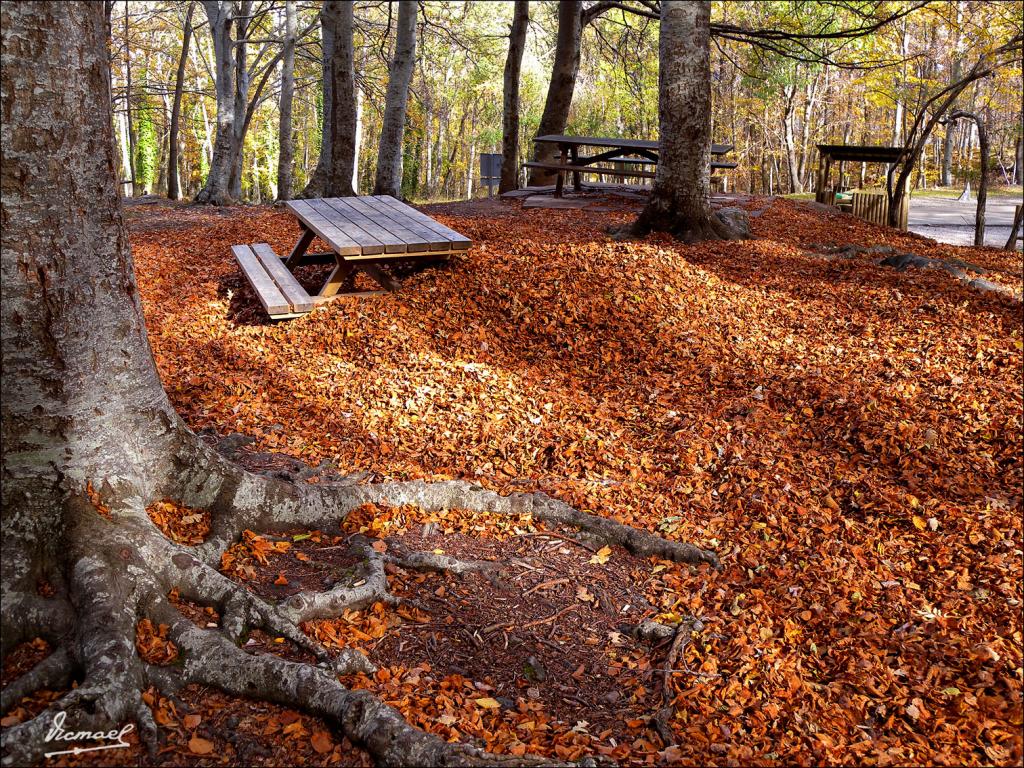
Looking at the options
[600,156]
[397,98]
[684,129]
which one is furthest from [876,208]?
[397,98]

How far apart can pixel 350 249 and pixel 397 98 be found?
760 centimetres

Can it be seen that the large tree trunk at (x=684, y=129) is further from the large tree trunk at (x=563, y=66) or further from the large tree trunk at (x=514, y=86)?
the large tree trunk at (x=514, y=86)

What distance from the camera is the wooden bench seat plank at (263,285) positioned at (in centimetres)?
620

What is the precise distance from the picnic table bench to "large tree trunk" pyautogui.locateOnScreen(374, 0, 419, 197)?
5.36 m

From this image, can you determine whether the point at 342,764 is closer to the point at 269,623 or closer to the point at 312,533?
the point at 269,623

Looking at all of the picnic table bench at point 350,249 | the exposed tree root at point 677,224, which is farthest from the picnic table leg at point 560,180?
the picnic table bench at point 350,249

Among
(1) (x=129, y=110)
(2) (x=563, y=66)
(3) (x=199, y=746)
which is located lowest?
(3) (x=199, y=746)

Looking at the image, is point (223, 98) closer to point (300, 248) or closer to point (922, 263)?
point (300, 248)

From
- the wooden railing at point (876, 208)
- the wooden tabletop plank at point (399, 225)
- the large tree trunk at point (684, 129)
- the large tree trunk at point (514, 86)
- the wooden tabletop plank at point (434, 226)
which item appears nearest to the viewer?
the wooden tabletop plank at point (399, 225)

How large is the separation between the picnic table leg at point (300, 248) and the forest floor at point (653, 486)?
0.68 m

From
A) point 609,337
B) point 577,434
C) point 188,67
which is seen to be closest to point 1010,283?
point 609,337

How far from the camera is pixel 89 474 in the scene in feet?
9.52

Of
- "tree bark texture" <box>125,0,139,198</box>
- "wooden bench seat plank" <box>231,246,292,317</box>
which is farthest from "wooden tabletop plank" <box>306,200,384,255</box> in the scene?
"tree bark texture" <box>125,0,139,198</box>

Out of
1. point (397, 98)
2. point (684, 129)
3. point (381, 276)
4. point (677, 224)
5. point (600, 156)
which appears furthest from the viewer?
point (600, 156)
